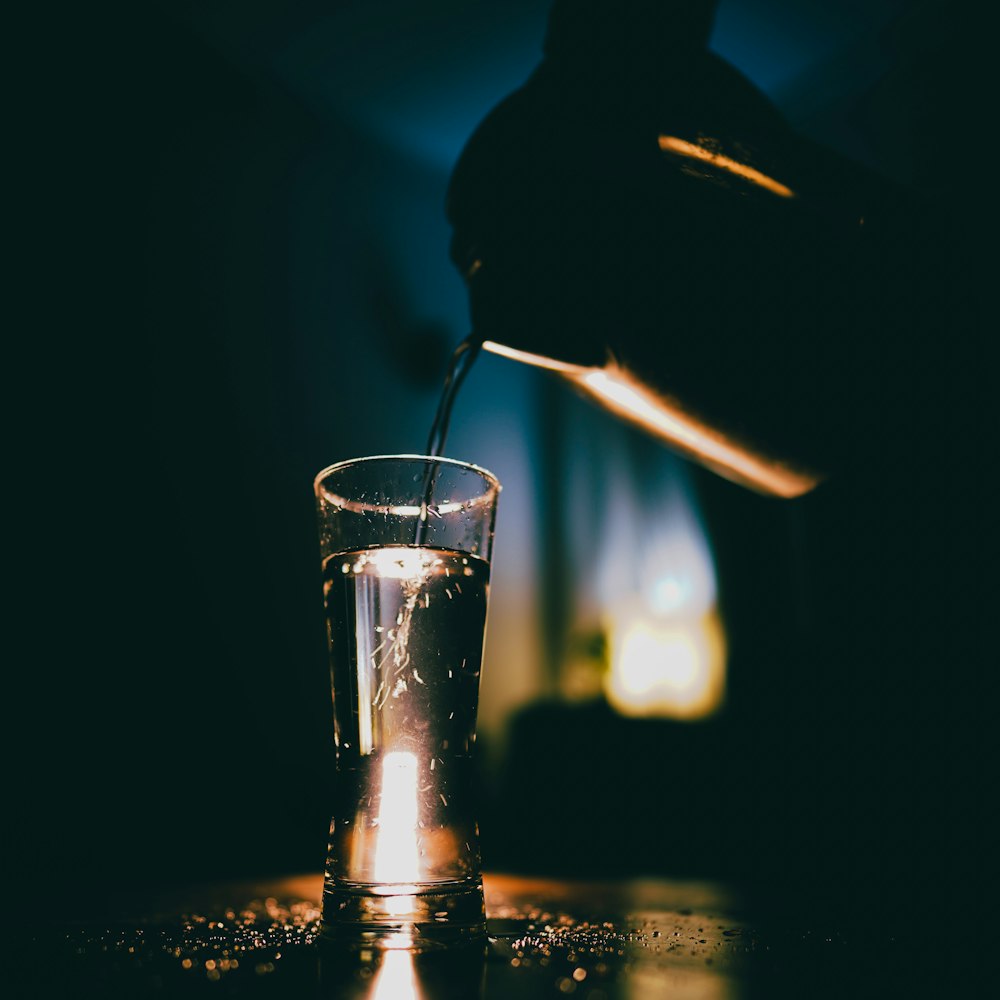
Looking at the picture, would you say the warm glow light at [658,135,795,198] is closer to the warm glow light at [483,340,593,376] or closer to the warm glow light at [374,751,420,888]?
the warm glow light at [483,340,593,376]

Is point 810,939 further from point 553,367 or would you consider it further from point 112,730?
point 112,730

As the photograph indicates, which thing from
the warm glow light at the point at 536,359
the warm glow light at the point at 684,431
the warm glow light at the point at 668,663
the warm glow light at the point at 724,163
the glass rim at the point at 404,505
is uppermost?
the warm glow light at the point at 724,163

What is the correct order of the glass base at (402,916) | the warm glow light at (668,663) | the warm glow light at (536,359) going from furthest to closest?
1. the warm glow light at (668,663)
2. the warm glow light at (536,359)
3. the glass base at (402,916)

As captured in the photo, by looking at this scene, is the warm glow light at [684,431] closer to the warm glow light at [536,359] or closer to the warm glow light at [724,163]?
the warm glow light at [536,359]

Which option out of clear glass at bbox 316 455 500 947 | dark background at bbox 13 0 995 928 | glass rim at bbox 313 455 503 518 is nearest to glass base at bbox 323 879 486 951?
clear glass at bbox 316 455 500 947

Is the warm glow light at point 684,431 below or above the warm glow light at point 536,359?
below

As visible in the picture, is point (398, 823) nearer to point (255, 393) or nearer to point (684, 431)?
point (684, 431)

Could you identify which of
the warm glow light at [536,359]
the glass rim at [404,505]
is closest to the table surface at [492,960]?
the glass rim at [404,505]
